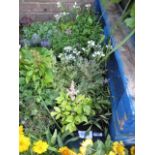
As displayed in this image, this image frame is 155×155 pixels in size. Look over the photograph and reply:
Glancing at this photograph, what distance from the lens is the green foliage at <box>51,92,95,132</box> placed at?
6.56ft

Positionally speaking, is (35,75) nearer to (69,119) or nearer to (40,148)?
(69,119)

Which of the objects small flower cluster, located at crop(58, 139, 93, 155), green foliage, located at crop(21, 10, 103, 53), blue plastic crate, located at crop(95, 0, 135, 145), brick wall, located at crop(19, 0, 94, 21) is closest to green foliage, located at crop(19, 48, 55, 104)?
blue plastic crate, located at crop(95, 0, 135, 145)

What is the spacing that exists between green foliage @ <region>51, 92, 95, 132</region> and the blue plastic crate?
0.51 feet

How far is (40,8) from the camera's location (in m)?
3.30

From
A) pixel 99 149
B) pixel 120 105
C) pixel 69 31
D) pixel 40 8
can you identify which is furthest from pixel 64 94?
pixel 40 8

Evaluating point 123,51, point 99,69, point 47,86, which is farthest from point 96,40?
point 123,51

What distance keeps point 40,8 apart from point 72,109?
60.5 inches

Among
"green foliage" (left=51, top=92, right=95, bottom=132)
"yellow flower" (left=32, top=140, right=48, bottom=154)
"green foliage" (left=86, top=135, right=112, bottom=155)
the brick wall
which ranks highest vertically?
the brick wall

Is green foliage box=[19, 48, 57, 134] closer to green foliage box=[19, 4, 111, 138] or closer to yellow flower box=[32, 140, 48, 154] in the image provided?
green foliage box=[19, 4, 111, 138]

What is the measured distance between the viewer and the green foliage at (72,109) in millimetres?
1998

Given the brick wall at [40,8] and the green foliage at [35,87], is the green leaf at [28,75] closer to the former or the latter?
the green foliage at [35,87]
